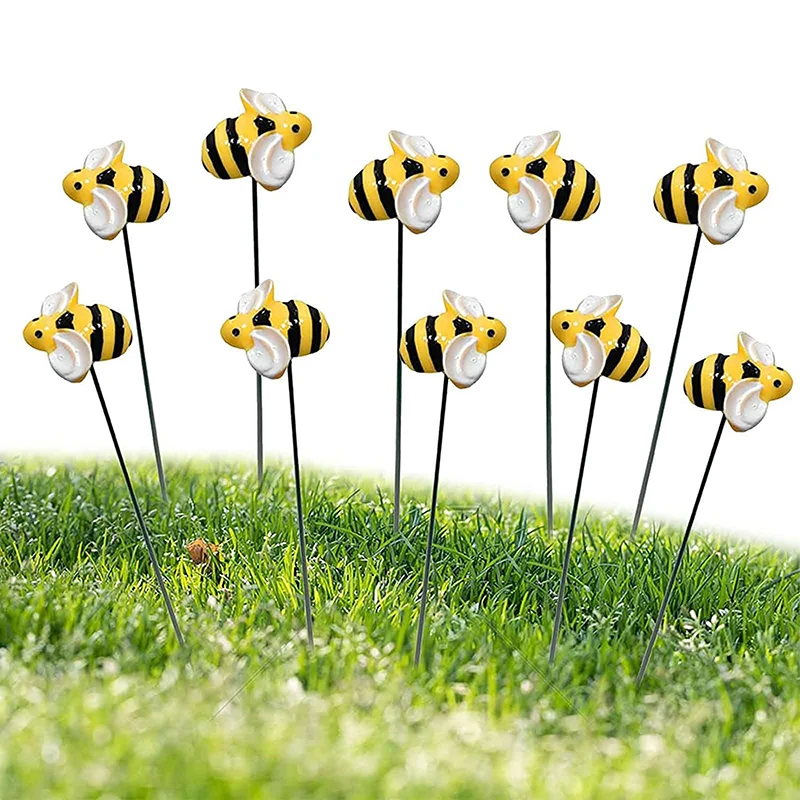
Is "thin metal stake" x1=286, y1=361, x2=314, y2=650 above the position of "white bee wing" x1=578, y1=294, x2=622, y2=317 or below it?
below

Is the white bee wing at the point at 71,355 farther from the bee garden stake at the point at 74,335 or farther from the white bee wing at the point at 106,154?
the white bee wing at the point at 106,154

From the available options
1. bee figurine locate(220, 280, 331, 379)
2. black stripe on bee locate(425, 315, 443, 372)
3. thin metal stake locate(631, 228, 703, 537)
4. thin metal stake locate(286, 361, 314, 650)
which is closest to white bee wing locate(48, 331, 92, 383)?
bee figurine locate(220, 280, 331, 379)

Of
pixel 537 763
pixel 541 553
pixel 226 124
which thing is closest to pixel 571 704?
pixel 537 763

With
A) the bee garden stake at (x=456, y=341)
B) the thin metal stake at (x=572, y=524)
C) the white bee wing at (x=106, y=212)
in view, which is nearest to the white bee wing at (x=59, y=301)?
the white bee wing at (x=106, y=212)

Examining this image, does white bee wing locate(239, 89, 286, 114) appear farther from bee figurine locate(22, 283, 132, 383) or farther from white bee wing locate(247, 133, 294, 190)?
bee figurine locate(22, 283, 132, 383)

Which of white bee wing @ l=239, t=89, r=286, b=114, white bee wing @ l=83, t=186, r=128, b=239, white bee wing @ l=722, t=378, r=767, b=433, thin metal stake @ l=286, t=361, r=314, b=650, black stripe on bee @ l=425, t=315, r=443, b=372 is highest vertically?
white bee wing @ l=239, t=89, r=286, b=114

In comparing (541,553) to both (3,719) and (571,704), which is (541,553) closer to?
(571,704)

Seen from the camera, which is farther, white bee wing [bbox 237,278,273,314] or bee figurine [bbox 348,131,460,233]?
bee figurine [bbox 348,131,460,233]

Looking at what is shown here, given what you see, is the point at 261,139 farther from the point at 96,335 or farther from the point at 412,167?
the point at 96,335

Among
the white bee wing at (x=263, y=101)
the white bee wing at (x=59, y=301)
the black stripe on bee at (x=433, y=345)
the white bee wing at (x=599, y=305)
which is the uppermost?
the white bee wing at (x=263, y=101)
